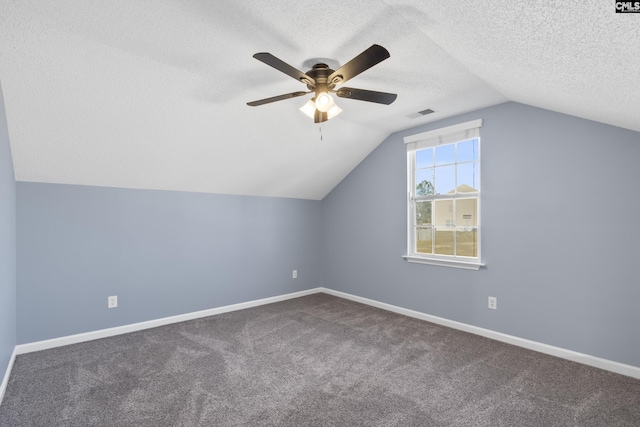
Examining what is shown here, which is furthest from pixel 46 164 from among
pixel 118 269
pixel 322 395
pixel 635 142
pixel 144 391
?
pixel 635 142

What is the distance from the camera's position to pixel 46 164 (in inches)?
113

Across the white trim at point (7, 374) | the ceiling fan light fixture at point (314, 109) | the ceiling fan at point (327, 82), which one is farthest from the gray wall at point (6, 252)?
the ceiling fan light fixture at point (314, 109)

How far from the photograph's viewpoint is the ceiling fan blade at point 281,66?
1763 mm

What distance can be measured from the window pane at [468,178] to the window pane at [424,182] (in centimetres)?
37

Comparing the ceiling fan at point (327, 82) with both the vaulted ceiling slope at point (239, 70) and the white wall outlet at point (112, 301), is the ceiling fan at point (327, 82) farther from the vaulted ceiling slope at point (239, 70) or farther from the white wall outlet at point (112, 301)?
the white wall outlet at point (112, 301)

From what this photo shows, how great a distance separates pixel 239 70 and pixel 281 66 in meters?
0.69

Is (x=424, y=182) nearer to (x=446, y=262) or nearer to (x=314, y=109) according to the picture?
(x=446, y=262)

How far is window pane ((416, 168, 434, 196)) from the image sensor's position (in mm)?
3977

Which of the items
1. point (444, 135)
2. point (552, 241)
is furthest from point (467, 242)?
point (444, 135)

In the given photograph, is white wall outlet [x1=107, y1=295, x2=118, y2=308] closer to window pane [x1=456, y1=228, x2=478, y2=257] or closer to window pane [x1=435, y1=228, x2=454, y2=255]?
window pane [x1=435, y1=228, x2=454, y2=255]

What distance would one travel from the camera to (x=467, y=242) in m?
3.62

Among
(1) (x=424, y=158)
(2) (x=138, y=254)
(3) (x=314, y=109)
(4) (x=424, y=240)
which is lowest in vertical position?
(2) (x=138, y=254)

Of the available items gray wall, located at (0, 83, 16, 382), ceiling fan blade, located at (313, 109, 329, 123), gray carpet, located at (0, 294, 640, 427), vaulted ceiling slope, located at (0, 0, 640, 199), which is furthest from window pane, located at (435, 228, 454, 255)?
gray wall, located at (0, 83, 16, 382)

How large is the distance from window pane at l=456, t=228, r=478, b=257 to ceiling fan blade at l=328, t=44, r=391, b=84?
2.38m
